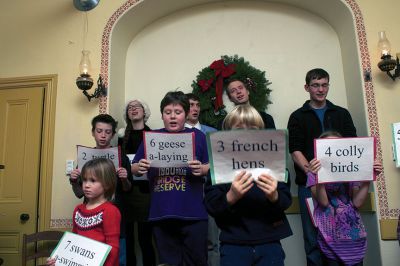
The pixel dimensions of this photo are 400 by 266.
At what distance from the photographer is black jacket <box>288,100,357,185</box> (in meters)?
2.66

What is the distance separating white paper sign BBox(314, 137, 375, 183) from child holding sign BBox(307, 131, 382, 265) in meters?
0.05

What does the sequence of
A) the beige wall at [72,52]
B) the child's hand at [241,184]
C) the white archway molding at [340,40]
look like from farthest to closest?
1. the beige wall at [72,52]
2. the white archway molding at [340,40]
3. the child's hand at [241,184]

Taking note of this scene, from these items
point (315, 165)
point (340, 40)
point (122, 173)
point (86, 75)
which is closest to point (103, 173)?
point (122, 173)

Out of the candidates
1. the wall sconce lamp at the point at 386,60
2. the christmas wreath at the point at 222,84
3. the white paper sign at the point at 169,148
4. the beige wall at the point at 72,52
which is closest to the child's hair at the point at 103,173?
the white paper sign at the point at 169,148

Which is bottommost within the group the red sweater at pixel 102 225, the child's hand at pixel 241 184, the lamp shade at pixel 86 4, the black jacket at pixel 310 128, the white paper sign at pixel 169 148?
the red sweater at pixel 102 225

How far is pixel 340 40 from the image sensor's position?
3.60 meters

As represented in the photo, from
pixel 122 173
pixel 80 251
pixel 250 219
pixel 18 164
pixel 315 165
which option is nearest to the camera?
pixel 250 219

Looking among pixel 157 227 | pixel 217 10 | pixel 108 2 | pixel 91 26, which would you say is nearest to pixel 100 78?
pixel 91 26

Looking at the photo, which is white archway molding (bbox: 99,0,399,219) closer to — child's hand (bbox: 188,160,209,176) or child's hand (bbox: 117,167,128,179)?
child's hand (bbox: 117,167,128,179)

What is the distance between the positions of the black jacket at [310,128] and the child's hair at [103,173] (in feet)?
4.44

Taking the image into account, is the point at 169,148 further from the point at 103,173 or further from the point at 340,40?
the point at 340,40

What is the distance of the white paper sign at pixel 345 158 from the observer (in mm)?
1861

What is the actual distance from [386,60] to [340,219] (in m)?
1.65

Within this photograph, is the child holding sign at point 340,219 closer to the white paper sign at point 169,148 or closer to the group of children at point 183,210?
the group of children at point 183,210
